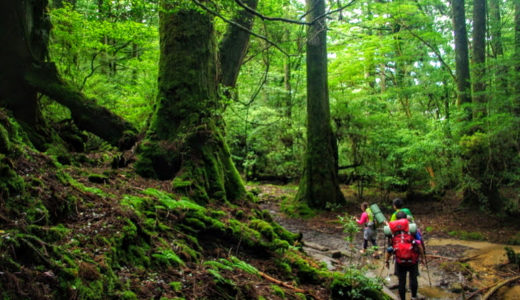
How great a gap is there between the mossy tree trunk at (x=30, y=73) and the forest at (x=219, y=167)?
25mm

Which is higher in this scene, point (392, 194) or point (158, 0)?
point (158, 0)

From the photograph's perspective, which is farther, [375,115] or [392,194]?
[392,194]

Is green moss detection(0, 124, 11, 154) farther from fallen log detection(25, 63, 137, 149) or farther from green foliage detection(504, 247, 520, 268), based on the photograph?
green foliage detection(504, 247, 520, 268)

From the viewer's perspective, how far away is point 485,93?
11.0 metres

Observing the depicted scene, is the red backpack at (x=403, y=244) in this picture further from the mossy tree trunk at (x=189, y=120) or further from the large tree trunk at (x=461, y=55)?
the large tree trunk at (x=461, y=55)

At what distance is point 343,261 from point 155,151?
17.4 feet

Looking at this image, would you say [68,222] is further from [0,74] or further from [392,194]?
[392,194]

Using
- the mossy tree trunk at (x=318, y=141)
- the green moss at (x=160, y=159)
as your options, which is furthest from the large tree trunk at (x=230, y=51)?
the mossy tree trunk at (x=318, y=141)

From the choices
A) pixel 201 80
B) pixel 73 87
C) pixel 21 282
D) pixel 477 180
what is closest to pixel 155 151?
pixel 201 80

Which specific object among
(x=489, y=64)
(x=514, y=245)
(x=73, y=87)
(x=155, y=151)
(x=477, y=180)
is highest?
(x=489, y=64)

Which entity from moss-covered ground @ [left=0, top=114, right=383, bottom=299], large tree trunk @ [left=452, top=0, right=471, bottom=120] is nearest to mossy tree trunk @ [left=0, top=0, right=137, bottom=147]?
moss-covered ground @ [left=0, top=114, right=383, bottom=299]

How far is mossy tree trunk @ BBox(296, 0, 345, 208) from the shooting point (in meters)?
14.1

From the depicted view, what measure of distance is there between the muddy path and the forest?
0.20 ft

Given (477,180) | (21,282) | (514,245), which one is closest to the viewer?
(21,282)
